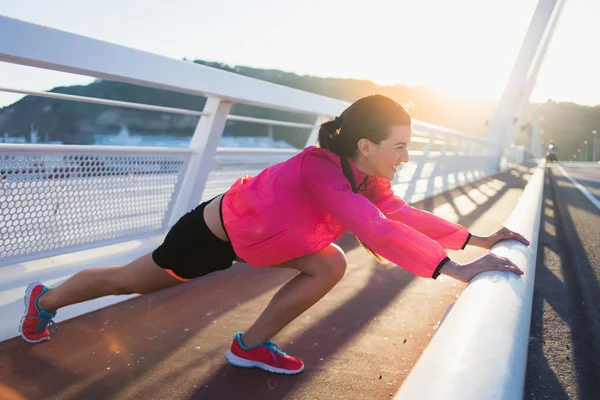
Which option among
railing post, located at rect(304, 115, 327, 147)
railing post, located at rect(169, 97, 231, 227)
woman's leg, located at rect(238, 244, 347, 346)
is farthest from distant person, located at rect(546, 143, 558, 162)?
woman's leg, located at rect(238, 244, 347, 346)

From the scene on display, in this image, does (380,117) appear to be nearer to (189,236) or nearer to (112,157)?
(189,236)

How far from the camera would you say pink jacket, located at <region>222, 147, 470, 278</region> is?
1.99 metres

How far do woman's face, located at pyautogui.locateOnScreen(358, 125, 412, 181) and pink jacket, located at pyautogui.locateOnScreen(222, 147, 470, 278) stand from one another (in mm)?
78

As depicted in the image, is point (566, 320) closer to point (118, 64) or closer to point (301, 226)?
point (301, 226)

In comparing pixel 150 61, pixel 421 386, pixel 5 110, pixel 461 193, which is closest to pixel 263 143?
pixel 150 61

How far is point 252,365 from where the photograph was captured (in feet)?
8.21

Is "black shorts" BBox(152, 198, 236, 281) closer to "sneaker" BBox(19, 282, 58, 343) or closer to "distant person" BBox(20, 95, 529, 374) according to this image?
"distant person" BBox(20, 95, 529, 374)

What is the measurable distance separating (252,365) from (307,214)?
28.1 inches

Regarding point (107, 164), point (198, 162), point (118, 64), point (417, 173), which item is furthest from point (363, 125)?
point (417, 173)

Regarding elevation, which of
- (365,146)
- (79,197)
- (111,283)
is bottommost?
(111,283)

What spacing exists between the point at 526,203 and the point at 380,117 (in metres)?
1.17

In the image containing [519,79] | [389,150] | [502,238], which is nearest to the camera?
[502,238]

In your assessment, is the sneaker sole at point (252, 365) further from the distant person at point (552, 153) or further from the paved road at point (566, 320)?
the distant person at point (552, 153)

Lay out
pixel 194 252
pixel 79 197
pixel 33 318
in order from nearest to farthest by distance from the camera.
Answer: pixel 194 252 → pixel 33 318 → pixel 79 197
